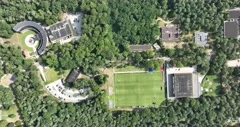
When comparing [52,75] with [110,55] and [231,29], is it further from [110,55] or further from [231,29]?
[231,29]

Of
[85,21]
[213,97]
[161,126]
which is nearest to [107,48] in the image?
[85,21]

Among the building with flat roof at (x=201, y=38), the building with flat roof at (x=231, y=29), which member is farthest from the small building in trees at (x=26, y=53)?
the building with flat roof at (x=231, y=29)

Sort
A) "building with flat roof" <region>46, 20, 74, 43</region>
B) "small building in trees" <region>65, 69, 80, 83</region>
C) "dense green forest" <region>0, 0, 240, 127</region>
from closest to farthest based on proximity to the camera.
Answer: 1. "dense green forest" <region>0, 0, 240, 127</region>
2. "small building in trees" <region>65, 69, 80, 83</region>
3. "building with flat roof" <region>46, 20, 74, 43</region>

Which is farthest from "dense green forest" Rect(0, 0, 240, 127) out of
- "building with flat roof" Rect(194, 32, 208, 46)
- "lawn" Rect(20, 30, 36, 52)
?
"lawn" Rect(20, 30, 36, 52)

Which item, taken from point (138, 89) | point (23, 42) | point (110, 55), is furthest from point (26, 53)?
point (138, 89)

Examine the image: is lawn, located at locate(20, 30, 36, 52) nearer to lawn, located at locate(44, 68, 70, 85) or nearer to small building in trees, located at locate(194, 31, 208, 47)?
lawn, located at locate(44, 68, 70, 85)

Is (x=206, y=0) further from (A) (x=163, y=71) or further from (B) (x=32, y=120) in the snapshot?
(B) (x=32, y=120)

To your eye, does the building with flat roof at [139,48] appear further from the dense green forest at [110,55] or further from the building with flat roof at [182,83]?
the building with flat roof at [182,83]
